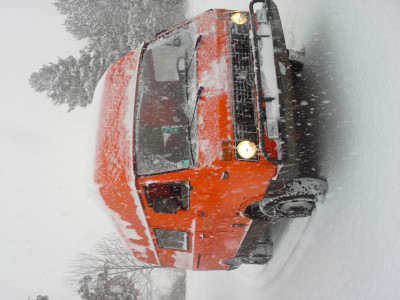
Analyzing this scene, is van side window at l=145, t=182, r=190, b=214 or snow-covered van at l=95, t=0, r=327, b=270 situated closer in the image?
snow-covered van at l=95, t=0, r=327, b=270

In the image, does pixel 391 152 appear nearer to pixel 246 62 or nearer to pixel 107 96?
pixel 246 62

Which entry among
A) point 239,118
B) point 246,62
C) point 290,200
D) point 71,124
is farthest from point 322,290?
point 71,124

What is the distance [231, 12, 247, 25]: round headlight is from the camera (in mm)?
4094

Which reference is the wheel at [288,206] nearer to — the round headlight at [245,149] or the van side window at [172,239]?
the round headlight at [245,149]

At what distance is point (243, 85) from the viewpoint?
3678mm

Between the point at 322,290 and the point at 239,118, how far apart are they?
6.87ft

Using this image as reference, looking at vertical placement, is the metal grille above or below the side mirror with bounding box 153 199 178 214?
above

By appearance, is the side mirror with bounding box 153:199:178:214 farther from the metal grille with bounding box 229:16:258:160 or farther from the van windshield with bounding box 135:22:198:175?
the metal grille with bounding box 229:16:258:160

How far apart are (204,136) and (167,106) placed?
651 millimetres

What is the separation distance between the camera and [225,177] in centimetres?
346

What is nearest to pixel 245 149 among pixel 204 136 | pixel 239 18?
pixel 204 136

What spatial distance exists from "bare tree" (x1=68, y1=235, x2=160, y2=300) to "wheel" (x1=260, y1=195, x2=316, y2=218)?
6054mm

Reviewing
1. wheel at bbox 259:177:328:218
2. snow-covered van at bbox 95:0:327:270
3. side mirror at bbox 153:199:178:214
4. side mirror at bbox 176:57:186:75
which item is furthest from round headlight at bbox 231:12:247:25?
side mirror at bbox 153:199:178:214

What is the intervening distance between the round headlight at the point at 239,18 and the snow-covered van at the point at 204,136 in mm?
11
